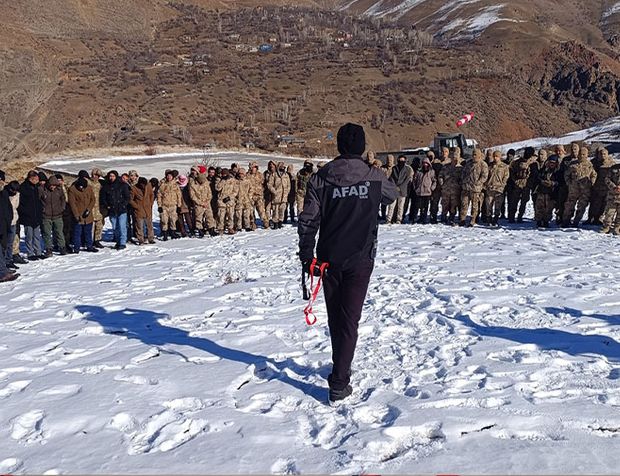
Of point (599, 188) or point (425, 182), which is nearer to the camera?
point (599, 188)

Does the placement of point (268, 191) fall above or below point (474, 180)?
below

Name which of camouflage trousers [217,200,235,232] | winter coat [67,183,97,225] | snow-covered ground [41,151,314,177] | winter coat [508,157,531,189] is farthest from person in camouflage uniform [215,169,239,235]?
snow-covered ground [41,151,314,177]

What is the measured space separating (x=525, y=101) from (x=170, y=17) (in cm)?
6238

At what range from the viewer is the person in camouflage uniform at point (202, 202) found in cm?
1416

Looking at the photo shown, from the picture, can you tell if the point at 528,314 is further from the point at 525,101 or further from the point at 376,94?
the point at 525,101

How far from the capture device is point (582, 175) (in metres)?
13.1

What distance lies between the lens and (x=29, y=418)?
4.85m

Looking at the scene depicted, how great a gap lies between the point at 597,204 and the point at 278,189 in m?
7.31

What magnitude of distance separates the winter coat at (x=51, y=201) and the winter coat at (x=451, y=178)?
8.54 meters

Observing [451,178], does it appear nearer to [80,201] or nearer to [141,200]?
[141,200]

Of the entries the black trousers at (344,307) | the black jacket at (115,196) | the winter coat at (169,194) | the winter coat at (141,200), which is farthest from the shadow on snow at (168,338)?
the winter coat at (169,194)

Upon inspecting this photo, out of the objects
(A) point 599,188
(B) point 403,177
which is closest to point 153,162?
(B) point 403,177

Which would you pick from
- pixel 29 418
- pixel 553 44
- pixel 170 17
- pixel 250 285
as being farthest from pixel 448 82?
pixel 29 418

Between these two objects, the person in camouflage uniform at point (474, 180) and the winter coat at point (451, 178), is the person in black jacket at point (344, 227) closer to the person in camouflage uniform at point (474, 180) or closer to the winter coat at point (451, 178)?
the person in camouflage uniform at point (474, 180)
